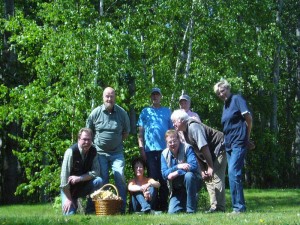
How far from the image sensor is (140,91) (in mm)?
14570

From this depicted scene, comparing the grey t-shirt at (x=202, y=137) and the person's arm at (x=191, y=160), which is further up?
the grey t-shirt at (x=202, y=137)

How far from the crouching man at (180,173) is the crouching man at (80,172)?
3.41 ft

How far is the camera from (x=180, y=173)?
33.6 feet

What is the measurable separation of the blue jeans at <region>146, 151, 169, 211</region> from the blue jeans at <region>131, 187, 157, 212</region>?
427 mm

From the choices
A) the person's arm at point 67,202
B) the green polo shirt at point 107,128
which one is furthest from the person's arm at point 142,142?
the person's arm at point 67,202

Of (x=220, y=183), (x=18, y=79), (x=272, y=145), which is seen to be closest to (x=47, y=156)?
(x=220, y=183)

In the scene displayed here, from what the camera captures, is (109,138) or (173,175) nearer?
(173,175)

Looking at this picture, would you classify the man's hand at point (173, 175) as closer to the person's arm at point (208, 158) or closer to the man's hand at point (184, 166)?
the man's hand at point (184, 166)

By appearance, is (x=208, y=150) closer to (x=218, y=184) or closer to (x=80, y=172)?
(x=218, y=184)

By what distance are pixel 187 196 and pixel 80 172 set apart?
1645 mm

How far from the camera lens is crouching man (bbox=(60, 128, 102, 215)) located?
10.3m

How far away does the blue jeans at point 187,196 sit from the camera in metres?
10.1

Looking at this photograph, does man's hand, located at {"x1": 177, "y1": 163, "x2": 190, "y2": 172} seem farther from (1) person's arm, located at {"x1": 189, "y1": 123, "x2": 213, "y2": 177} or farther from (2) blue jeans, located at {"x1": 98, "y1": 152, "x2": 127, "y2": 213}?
(2) blue jeans, located at {"x1": 98, "y1": 152, "x2": 127, "y2": 213}

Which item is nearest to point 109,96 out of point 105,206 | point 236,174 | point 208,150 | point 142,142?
point 142,142
